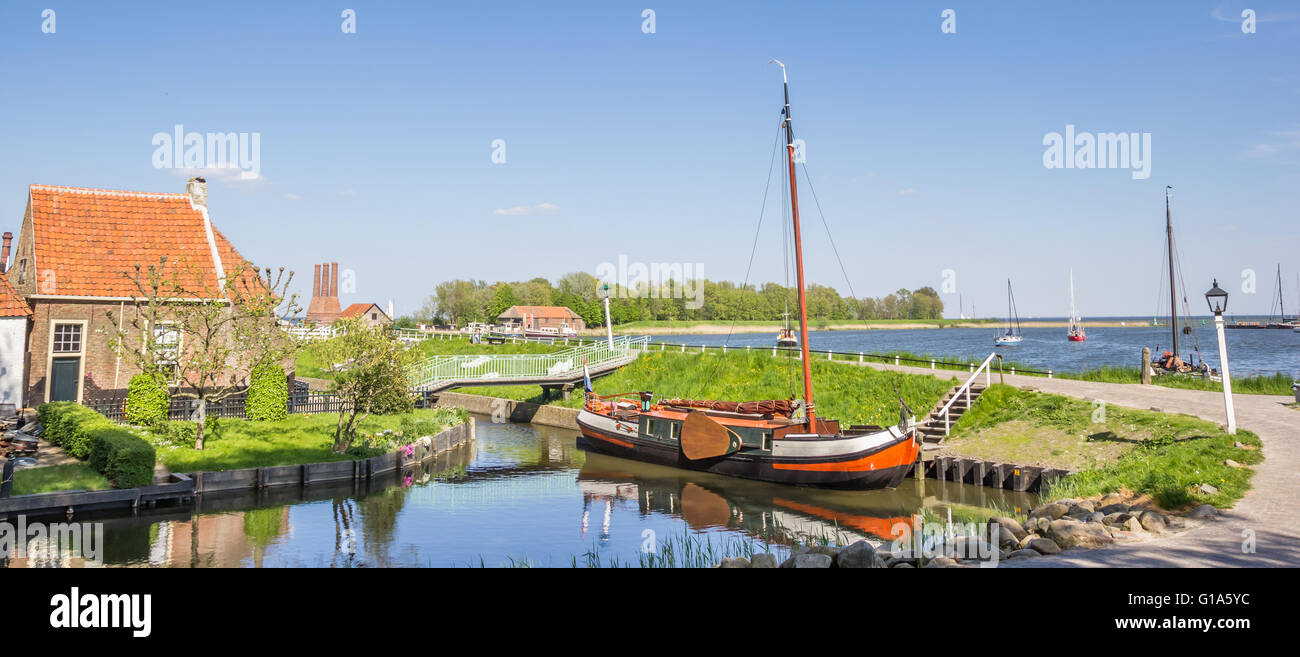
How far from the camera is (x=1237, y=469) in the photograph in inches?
591

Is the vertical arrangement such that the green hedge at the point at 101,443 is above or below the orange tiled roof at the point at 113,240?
below

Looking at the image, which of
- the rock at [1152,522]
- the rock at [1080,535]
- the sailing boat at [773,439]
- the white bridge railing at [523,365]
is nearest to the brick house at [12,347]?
the white bridge railing at [523,365]

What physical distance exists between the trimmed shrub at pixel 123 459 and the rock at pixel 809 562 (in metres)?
15.5

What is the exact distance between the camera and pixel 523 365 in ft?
144

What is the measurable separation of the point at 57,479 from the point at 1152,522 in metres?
22.2

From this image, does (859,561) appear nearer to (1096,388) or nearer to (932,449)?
(932,449)

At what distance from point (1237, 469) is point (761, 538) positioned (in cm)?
954

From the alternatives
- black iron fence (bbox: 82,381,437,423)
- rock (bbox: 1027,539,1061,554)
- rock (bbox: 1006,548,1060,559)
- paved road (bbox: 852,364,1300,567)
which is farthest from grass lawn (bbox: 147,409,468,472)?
paved road (bbox: 852,364,1300,567)

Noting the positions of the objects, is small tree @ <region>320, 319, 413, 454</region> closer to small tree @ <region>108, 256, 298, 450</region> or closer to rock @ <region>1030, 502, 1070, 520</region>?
small tree @ <region>108, 256, 298, 450</region>

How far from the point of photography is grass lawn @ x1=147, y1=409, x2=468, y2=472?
2081 centimetres

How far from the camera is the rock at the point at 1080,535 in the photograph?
11438 mm

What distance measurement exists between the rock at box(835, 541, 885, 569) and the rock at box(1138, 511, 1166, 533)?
4514 mm

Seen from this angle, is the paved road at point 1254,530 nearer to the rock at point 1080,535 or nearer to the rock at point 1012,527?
the rock at point 1080,535
